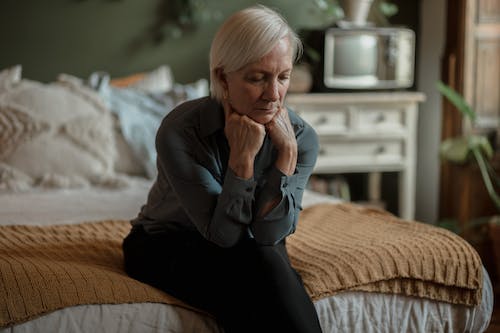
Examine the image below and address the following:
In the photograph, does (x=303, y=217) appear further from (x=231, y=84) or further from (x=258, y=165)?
(x=231, y=84)

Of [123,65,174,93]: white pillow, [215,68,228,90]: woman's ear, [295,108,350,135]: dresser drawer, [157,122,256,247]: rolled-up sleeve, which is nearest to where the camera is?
[157,122,256,247]: rolled-up sleeve

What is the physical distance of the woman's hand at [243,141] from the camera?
179 centimetres

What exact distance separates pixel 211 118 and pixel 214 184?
0.16 m

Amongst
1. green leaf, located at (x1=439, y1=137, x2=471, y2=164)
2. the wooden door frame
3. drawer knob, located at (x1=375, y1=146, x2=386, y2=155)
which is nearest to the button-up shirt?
green leaf, located at (x1=439, y1=137, x2=471, y2=164)

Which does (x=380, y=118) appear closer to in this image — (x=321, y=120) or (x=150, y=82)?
(x=321, y=120)

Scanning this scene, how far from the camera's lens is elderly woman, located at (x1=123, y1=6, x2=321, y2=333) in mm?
1697

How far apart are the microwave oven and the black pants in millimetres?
2089

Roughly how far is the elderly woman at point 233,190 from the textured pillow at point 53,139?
3.52 feet

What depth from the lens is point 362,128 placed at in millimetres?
3830

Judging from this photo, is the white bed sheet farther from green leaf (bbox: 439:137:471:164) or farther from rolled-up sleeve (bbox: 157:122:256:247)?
green leaf (bbox: 439:137:471:164)

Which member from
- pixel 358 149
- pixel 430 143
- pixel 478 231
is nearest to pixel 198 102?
pixel 358 149

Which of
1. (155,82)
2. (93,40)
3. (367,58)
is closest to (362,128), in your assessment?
(367,58)

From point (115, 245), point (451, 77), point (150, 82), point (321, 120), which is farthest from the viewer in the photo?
point (451, 77)

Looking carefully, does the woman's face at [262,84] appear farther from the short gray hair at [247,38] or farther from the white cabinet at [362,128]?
the white cabinet at [362,128]
